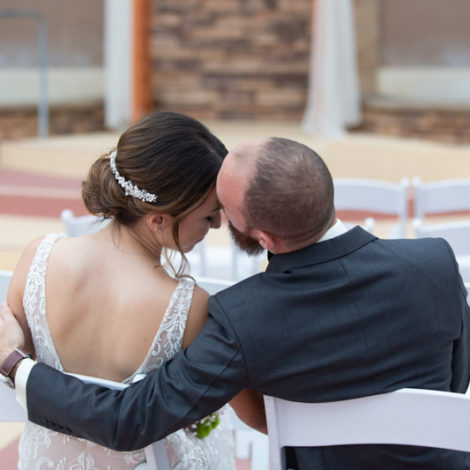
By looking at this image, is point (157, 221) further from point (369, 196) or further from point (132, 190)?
point (369, 196)

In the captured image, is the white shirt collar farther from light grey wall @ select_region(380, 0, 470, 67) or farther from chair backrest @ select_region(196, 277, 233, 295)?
light grey wall @ select_region(380, 0, 470, 67)

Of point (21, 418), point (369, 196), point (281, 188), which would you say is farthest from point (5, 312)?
point (369, 196)

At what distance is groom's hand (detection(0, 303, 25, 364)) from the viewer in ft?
3.54

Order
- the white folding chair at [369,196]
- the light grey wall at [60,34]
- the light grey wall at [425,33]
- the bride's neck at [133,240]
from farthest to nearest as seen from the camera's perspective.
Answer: the light grey wall at [60,34], the light grey wall at [425,33], the white folding chair at [369,196], the bride's neck at [133,240]

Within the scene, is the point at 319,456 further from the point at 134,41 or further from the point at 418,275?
the point at 134,41

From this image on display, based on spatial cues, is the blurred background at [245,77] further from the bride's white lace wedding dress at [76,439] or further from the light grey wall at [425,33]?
the bride's white lace wedding dress at [76,439]

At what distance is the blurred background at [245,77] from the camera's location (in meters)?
6.28

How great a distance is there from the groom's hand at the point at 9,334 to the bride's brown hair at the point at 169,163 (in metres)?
0.26

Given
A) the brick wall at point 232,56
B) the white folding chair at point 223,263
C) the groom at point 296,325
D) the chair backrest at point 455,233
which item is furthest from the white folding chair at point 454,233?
the brick wall at point 232,56

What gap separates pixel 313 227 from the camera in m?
0.96

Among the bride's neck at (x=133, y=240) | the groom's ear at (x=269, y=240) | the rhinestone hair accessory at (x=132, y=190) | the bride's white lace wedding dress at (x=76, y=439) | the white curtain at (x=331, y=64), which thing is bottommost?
the bride's white lace wedding dress at (x=76, y=439)

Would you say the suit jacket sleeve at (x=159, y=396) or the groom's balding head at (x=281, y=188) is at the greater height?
the groom's balding head at (x=281, y=188)

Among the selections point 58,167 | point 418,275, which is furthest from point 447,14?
point 418,275

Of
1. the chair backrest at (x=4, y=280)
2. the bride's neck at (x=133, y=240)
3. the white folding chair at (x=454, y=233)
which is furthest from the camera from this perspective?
the white folding chair at (x=454, y=233)
